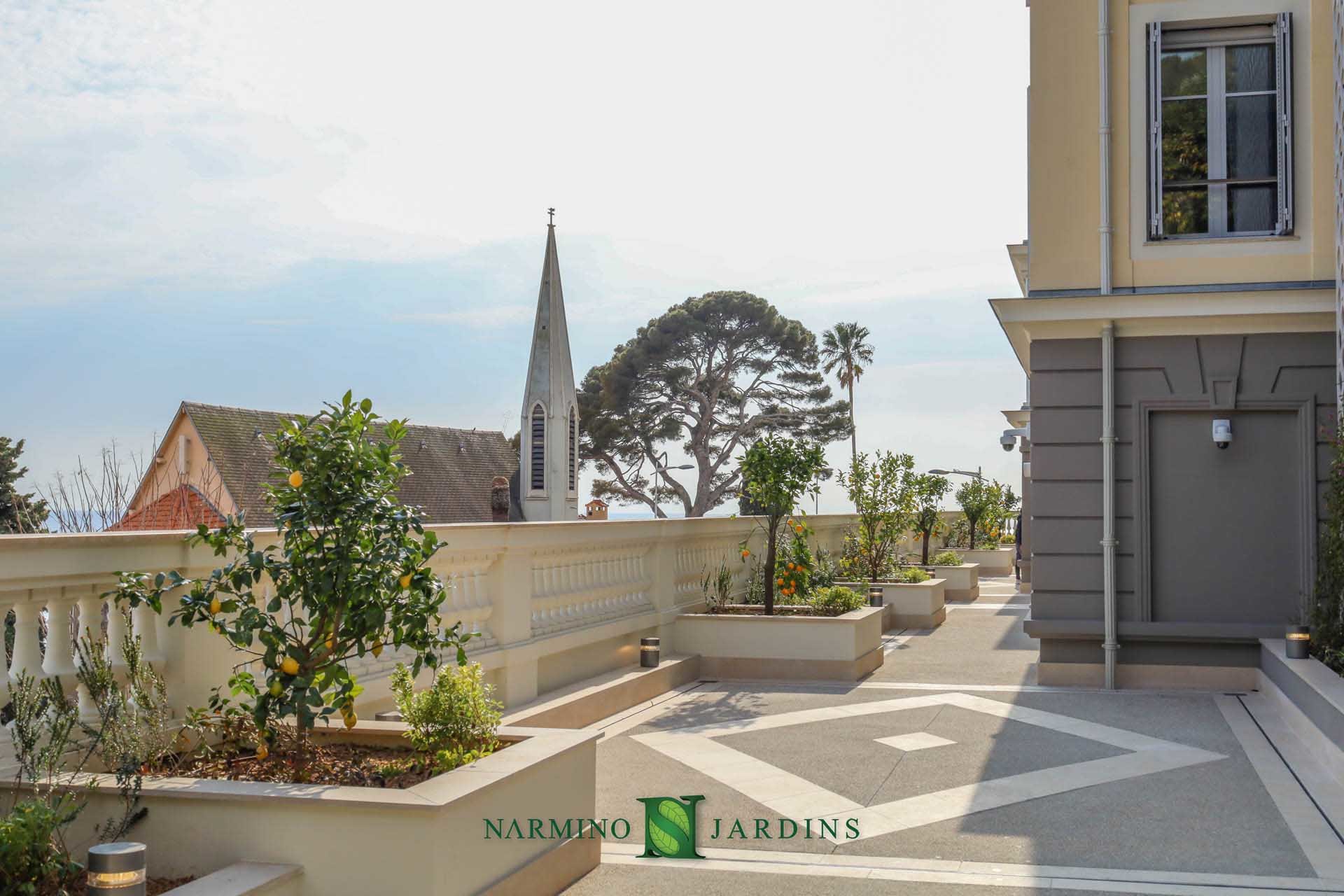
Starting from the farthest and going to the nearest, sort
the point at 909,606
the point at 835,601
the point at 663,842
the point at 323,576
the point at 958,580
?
the point at 958,580 → the point at 909,606 → the point at 835,601 → the point at 663,842 → the point at 323,576

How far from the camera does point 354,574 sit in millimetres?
4770

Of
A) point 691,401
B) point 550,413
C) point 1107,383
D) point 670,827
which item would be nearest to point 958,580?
point 1107,383

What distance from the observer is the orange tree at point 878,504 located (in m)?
17.6

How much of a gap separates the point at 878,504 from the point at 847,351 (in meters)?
49.1

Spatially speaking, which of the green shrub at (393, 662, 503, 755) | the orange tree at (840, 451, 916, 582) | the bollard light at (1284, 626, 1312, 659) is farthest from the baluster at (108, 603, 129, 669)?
the orange tree at (840, 451, 916, 582)

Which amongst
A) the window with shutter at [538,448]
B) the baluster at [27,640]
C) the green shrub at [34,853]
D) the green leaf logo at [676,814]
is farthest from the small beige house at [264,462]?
the green shrub at [34,853]

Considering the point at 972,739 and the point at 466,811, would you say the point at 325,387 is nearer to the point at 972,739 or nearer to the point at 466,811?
the point at 466,811

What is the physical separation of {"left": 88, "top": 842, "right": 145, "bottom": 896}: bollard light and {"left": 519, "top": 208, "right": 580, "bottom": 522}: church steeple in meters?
65.8

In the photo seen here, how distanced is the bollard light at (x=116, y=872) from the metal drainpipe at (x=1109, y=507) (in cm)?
896

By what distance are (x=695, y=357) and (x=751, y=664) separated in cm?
4754

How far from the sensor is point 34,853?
3744 mm

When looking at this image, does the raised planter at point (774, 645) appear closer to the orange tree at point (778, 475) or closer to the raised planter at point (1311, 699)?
the orange tree at point (778, 475)

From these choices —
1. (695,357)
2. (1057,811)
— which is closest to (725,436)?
(695,357)

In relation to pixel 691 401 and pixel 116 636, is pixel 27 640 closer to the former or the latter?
pixel 116 636
